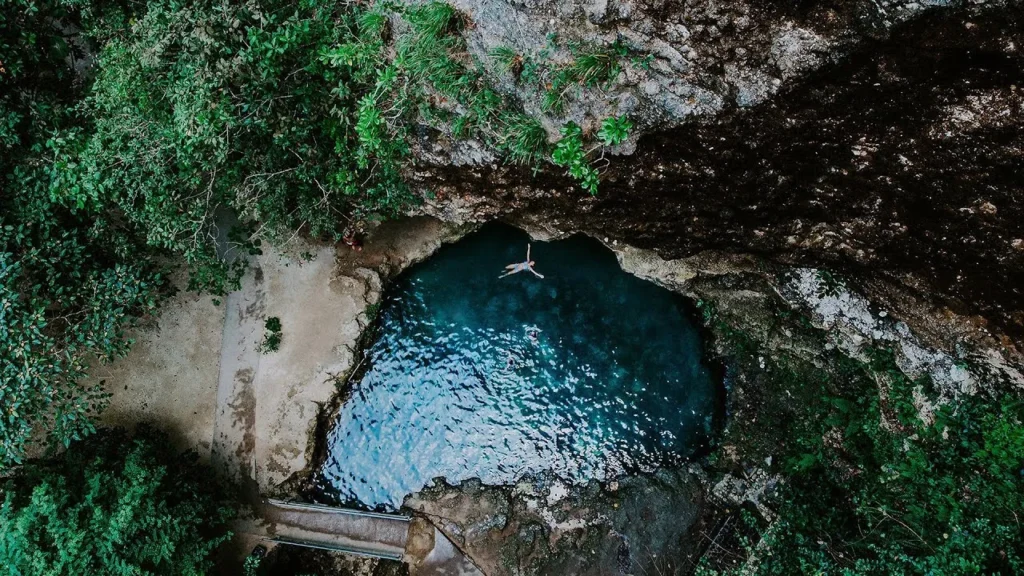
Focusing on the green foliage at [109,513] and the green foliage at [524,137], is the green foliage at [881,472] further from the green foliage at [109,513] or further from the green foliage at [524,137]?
the green foliage at [109,513]

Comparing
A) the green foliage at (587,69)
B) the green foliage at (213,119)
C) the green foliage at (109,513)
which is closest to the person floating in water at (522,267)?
the green foliage at (213,119)

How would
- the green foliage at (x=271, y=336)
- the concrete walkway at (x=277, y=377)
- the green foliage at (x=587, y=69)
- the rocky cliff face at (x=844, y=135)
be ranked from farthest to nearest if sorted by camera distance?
1. the green foliage at (x=271, y=336)
2. the concrete walkway at (x=277, y=377)
3. the green foliage at (x=587, y=69)
4. the rocky cliff face at (x=844, y=135)

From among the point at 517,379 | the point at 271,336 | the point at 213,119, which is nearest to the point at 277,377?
the point at 271,336

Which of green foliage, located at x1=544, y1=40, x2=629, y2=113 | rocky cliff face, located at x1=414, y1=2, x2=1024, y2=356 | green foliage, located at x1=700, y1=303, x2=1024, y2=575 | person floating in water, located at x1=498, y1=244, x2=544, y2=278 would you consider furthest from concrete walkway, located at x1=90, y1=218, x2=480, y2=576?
green foliage, located at x1=700, y1=303, x2=1024, y2=575

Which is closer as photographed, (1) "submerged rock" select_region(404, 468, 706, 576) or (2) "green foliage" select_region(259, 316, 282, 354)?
(1) "submerged rock" select_region(404, 468, 706, 576)

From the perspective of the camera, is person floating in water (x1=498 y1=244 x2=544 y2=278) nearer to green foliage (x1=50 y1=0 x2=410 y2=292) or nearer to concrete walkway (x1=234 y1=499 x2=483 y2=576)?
green foliage (x1=50 y1=0 x2=410 y2=292)

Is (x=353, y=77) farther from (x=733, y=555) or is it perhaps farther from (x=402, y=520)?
(x=733, y=555)
